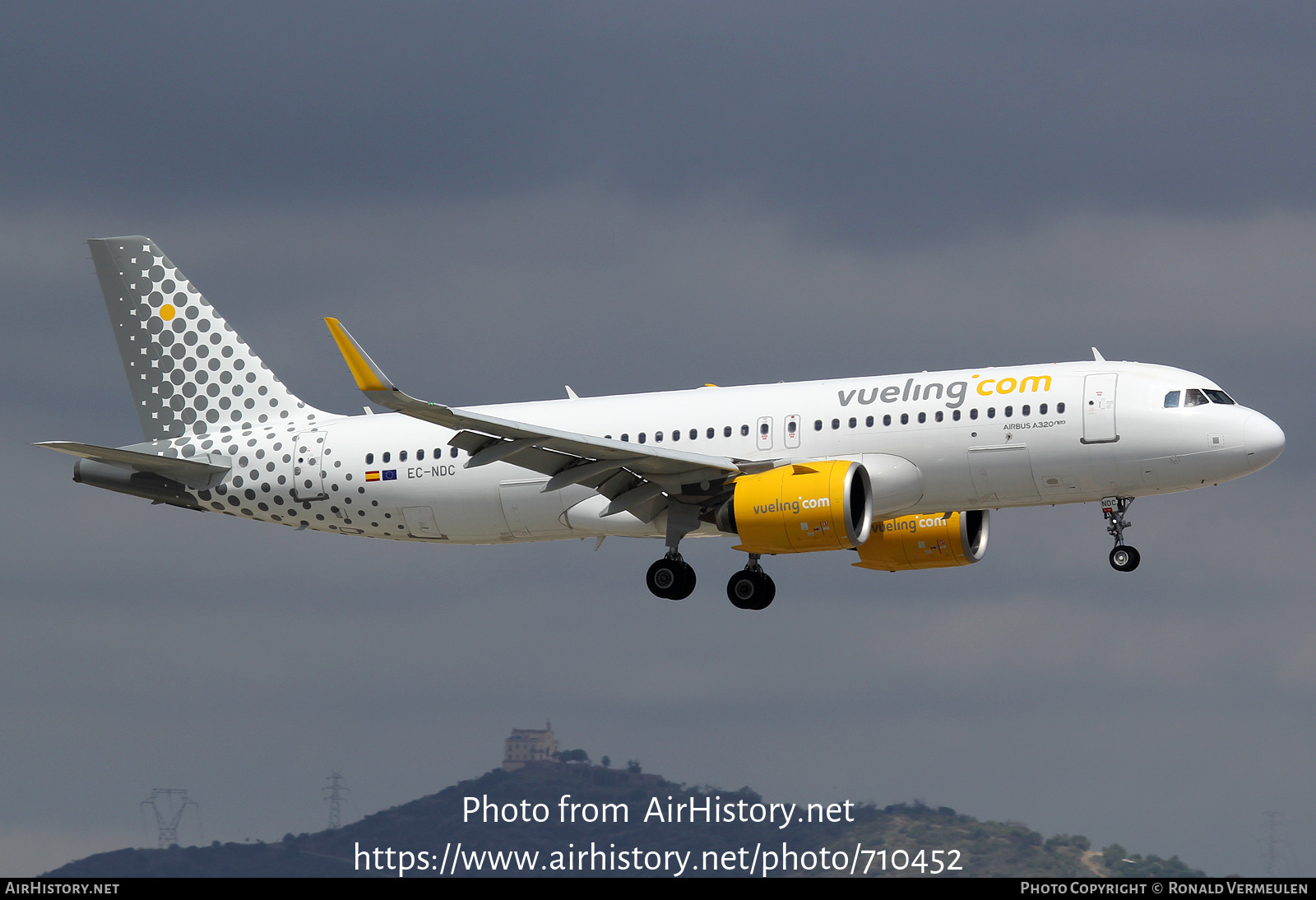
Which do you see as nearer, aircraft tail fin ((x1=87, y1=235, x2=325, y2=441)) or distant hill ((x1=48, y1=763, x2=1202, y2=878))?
aircraft tail fin ((x1=87, y1=235, x2=325, y2=441))

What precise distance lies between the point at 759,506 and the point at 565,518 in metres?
6.88

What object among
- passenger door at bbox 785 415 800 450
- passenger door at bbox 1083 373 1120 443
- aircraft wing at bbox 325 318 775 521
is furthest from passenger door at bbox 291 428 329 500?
passenger door at bbox 1083 373 1120 443

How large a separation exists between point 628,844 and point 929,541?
474ft

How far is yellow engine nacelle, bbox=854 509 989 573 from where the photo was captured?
1925 inches

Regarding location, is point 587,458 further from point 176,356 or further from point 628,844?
point 628,844

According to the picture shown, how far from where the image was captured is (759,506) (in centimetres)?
4225

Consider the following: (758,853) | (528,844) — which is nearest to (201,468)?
(758,853)

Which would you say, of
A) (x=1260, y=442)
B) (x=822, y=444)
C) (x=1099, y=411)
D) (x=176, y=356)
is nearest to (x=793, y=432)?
(x=822, y=444)

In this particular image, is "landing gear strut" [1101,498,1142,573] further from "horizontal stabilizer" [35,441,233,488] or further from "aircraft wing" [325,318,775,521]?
"horizontal stabilizer" [35,441,233,488]

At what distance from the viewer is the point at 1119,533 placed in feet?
145

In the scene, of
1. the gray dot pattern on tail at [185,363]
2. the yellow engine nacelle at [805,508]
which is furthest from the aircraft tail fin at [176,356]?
the yellow engine nacelle at [805,508]

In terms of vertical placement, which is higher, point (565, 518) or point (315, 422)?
point (315, 422)

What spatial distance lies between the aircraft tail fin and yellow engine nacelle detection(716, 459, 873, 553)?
1530cm
